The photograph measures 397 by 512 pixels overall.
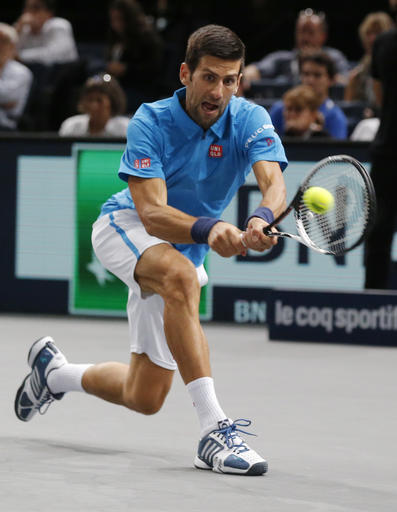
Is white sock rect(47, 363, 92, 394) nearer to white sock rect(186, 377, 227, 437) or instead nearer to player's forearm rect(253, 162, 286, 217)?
white sock rect(186, 377, 227, 437)

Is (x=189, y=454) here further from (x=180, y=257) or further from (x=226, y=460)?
(x=180, y=257)

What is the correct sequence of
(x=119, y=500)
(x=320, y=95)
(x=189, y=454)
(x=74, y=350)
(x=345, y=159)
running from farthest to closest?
(x=320, y=95) → (x=74, y=350) → (x=189, y=454) → (x=345, y=159) → (x=119, y=500)

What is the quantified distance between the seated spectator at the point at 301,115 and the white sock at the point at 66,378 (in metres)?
4.42

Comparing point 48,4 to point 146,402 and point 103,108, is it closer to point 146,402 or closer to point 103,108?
point 103,108

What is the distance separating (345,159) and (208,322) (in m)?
4.80

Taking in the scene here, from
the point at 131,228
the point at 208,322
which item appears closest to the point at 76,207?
the point at 208,322

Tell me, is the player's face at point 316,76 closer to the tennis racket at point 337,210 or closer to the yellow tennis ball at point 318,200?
the tennis racket at point 337,210

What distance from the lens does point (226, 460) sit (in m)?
3.96

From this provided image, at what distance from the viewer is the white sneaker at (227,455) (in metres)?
3.95

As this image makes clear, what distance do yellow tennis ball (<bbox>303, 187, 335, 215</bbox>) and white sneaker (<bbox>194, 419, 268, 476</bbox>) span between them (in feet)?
2.60

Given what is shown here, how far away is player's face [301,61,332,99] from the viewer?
30.6ft

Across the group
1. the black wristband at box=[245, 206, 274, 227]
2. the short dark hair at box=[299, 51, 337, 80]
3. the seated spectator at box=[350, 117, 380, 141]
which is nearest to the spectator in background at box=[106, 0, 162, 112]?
the short dark hair at box=[299, 51, 337, 80]

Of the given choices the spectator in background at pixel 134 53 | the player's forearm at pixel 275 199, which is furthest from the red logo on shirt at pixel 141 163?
the spectator in background at pixel 134 53

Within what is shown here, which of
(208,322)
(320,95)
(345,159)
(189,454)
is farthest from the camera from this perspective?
(320,95)
